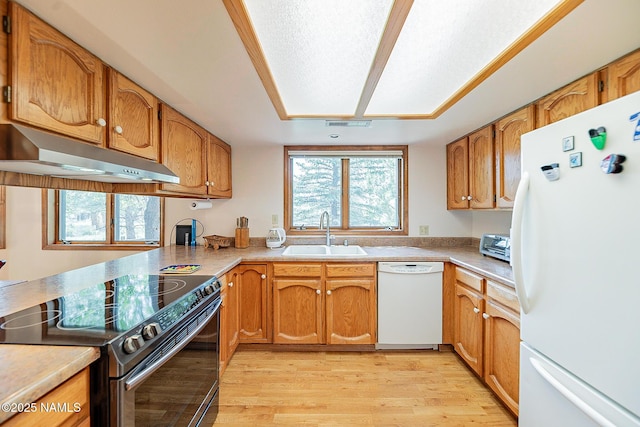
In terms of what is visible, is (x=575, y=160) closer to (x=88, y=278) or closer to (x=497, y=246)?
(x=497, y=246)

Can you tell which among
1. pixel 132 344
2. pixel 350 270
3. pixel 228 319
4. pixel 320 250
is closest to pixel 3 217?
pixel 228 319

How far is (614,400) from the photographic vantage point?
84 centimetres

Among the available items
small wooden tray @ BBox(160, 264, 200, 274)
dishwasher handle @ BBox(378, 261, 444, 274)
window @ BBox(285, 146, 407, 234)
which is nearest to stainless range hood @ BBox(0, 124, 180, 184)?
small wooden tray @ BBox(160, 264, 200, 274)

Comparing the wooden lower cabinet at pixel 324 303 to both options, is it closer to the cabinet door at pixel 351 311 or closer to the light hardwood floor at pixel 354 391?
the cabinet door at pixel 351 311

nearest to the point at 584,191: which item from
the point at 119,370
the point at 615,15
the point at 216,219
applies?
the point at 615,15

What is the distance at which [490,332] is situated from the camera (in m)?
1.80

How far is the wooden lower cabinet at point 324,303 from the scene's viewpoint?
93.7 inches

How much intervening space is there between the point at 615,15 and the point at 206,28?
152 centimetres

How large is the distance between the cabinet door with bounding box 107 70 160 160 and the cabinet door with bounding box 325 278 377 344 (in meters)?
1.71

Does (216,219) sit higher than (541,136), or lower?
lower

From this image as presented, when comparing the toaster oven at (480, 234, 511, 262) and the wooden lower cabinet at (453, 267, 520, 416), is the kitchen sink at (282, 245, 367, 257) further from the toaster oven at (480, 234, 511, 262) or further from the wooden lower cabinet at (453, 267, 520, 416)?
the toaster oven at (480, 234, 511, 262)

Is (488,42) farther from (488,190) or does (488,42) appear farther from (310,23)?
(488,190)

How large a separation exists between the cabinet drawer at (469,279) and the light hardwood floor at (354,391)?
27.9 inches

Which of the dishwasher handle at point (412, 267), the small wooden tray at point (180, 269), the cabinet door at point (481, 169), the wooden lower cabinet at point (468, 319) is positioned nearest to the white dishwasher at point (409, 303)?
the dishwasher handle at point (412, 267)
